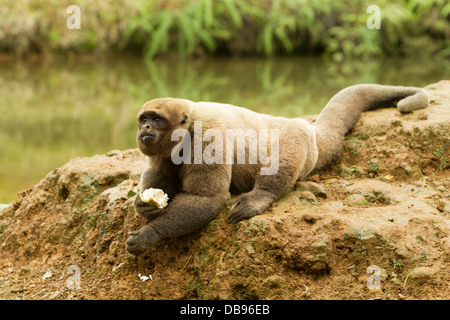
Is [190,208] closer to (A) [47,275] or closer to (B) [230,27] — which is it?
(A) [47,275]

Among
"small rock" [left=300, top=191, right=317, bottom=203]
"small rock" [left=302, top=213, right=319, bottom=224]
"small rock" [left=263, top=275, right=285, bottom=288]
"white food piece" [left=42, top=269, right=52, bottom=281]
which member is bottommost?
"white food piece" [left=42, top=269, right=52, bottom=281]

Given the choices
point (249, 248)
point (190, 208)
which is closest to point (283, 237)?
point (249, 248)

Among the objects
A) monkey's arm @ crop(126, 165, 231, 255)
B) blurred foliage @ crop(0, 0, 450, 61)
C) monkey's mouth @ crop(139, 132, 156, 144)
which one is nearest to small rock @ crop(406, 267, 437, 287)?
monkey's arm @ crop(126, 165, 231, 255)

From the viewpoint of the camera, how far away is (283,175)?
584cm

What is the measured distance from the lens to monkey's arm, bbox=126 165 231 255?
211 inches

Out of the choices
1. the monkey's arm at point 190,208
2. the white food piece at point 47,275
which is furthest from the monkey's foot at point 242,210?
the white food piece at point 47,275

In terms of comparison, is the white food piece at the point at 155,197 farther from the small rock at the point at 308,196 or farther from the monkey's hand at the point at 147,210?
the small rock at the point at 308,196

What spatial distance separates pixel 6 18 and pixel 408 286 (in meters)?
18.4

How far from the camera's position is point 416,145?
6.67m

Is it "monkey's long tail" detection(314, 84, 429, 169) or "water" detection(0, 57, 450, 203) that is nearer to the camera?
"monkey's long tail" detection(314, 84, 429, 169)

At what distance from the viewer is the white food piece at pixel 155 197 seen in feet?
17.7

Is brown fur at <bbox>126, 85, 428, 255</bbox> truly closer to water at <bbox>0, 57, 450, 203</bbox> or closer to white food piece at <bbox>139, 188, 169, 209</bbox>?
white food piece at <bbox>139, 188, 169, 209</bbox>

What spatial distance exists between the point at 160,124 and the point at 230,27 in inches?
639

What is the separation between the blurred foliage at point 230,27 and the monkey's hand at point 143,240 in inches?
583
